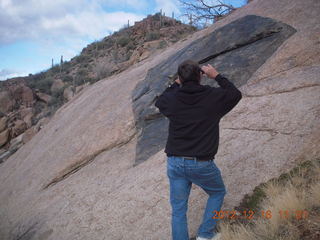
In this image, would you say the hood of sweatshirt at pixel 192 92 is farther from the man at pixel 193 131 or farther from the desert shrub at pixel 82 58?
the desert shrub at pixel 82 58

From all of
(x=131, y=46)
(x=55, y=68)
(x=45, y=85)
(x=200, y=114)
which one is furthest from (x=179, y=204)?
(x=55, y=68)

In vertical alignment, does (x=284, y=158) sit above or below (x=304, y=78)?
below

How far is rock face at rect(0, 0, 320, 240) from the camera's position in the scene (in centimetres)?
391

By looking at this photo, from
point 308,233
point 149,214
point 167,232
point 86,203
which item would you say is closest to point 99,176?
point 86,203

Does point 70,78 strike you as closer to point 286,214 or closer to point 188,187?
point 188,187

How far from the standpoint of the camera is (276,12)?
22.3ft

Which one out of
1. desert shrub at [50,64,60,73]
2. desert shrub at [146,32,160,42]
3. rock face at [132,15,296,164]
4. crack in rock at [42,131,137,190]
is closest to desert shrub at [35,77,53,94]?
desert shrub at [50,64,60,73]

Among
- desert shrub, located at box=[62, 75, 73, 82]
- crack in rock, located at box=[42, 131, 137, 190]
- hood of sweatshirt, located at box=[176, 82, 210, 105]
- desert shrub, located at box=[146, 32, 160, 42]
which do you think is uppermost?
desert shrub, located at box=[146, 32, 160, 42]

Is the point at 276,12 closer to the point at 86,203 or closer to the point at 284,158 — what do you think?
the point at 284,158

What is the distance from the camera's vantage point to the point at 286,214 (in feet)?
8.96

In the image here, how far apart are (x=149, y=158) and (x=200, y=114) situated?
8.71ft

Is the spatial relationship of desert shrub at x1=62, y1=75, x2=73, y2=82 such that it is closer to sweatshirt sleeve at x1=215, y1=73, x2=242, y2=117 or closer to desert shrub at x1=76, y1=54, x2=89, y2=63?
desert shrub at x1=76, y1=54, x2=89, y2=63

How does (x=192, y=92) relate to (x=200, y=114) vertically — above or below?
above

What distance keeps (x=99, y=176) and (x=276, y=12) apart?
5.10 metres
